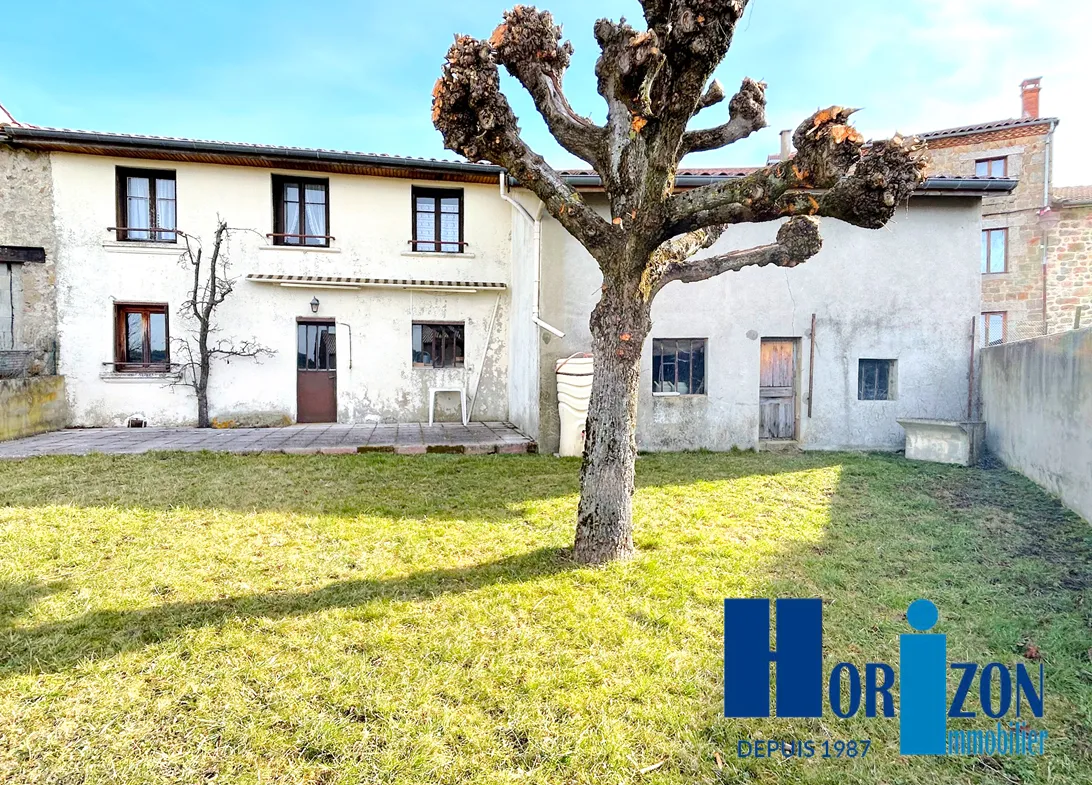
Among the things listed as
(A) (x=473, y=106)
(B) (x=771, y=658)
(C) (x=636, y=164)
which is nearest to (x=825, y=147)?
(C) (x=636, y=164)

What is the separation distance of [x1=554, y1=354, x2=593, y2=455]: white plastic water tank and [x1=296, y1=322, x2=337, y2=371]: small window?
5.68 m

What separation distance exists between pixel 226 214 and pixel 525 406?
7445 mm

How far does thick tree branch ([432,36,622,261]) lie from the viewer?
3.48m

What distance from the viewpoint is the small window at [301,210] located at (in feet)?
35.8

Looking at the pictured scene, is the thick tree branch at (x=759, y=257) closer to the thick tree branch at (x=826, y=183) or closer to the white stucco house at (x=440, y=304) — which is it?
the thick tree branch at (x=826, y=183)

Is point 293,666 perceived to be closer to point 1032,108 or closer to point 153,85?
point 153,85

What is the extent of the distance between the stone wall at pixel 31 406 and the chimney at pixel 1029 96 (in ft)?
102

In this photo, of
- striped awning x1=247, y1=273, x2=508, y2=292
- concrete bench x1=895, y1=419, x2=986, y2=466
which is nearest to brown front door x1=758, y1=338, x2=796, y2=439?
concrete bench x1=895, y1=419, x2=986, y2=466

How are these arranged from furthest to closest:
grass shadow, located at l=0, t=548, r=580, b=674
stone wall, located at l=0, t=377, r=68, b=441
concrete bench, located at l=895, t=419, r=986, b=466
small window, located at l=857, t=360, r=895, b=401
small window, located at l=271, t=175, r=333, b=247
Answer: small window, located at l=271, t=175, r=333, b=247 < small window, located at l=857, t=360, r=895, b=401 < stone wall, located at l=0, t=377, r=68, b=441 < concrete bench, located at l=895, t=419, r=986, b=466 < grass shadow, located at l=0, t=548, r=580, b=674

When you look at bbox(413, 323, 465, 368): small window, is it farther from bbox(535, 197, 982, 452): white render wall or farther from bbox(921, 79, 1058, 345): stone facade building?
bbox(921, 79, 1058, 345): stone facade building

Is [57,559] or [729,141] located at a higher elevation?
[729,141]

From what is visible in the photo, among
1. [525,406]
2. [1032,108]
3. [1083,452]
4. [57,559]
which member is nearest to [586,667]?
[57,559]

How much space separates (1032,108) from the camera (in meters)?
19.5

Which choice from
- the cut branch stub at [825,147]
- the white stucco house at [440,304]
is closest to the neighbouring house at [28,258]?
the white stucco house at [440,304]
